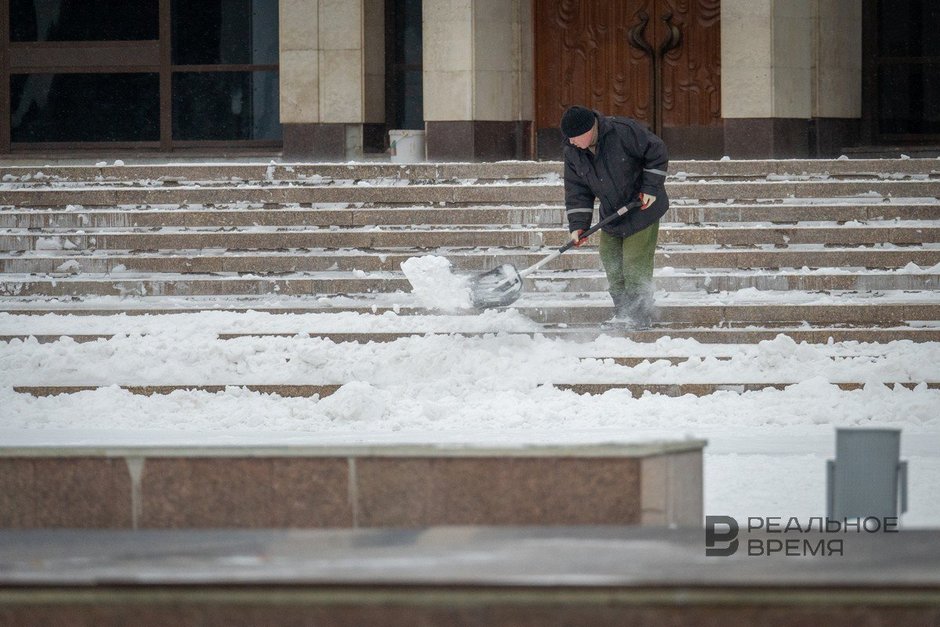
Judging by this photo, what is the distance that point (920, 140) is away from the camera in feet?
57.6

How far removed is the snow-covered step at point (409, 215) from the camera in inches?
502

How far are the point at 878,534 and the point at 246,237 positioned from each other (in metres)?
9.07

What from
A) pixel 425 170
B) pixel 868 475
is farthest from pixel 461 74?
pixel 868 475

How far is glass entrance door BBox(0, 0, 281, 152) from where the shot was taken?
18531 millimetres

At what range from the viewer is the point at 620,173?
10.3 meters

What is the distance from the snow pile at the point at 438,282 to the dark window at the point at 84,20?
9413 millimetres

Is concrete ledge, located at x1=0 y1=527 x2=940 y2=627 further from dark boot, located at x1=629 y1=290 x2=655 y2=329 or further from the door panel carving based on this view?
the door panel carving

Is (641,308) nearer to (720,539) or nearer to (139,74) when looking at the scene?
(720,539)

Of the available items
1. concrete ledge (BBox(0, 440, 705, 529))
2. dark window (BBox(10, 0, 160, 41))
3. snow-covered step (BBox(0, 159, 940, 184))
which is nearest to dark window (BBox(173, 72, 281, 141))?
dark window (BBox(10, 0, 160, 41))

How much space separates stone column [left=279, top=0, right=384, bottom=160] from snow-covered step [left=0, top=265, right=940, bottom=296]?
4661mm

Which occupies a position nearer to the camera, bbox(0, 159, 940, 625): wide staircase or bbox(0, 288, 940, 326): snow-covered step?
bbox(0, 159, 940, 625): wide staircase

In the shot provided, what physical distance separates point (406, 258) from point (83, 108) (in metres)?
8.27

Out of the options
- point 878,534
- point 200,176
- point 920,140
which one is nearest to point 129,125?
point 200,176

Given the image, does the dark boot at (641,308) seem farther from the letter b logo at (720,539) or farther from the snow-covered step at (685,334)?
the letter b logo at (720,539)
